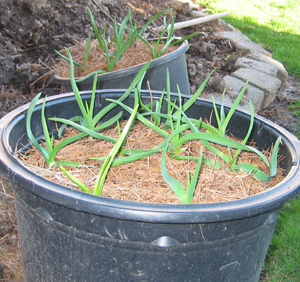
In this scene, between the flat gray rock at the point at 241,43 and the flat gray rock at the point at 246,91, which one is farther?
the flat gray rock at the point at 241,43

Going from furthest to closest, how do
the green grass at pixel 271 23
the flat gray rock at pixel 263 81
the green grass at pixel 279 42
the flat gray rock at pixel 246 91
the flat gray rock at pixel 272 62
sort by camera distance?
the green grass at pixel 271 23 → the flat gray rock at pixel 272 62 → the flat gray rock at pixel 263 81 → the flat gray rock at pixel 246 91 → the green grass at pixel 279 42

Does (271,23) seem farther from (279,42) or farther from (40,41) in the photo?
(40,41)

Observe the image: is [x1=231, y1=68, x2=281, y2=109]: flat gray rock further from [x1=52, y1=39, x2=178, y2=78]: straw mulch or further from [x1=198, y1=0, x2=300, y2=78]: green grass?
[x1=52, y1=39, x2=178, y2=78]: straw mulch

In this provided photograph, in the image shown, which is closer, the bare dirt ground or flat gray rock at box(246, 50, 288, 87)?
the bare dirt ground

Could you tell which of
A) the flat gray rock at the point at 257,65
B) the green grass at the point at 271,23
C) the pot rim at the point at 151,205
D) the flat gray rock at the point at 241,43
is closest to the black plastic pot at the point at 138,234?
the pot rim at the point at 151,205

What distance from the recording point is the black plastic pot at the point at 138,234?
722 millimetres

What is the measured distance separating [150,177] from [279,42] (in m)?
4.59

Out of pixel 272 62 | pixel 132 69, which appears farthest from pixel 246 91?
pixel 132 69

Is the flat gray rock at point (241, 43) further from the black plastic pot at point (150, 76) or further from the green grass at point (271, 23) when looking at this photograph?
the black plastic pot at point (150, 76)

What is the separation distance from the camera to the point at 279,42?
4.87 m

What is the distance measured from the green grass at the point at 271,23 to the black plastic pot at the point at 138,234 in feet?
12.5

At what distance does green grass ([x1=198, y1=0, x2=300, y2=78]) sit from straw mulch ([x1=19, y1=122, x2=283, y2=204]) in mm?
3646

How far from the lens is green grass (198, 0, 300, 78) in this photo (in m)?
4.48

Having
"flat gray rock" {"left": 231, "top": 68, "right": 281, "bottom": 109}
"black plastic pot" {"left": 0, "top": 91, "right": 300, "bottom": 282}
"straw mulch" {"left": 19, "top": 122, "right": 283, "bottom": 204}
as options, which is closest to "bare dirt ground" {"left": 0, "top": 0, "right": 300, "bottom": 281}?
"flat gray rock" {"left": 231, "top": 68, "right": 281, "bottom": 109}
